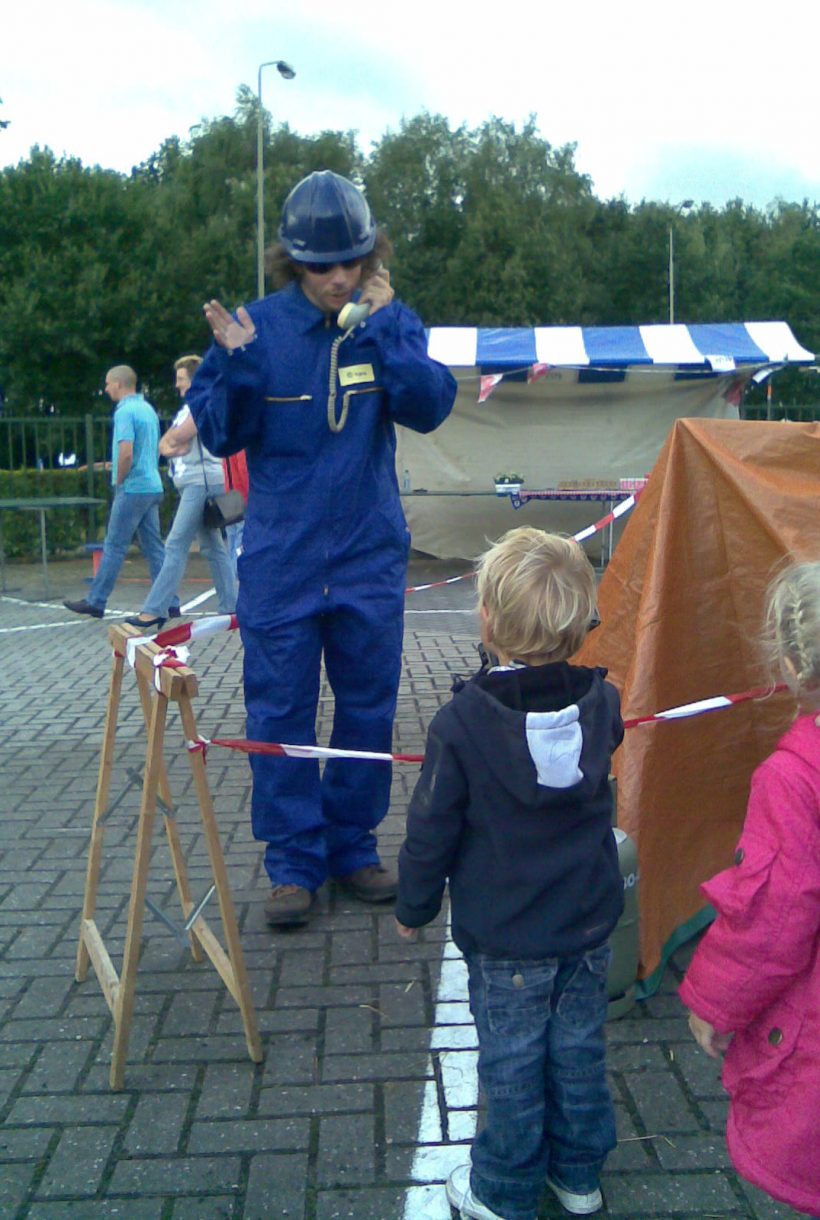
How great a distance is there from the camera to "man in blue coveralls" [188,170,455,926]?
11.7 feet

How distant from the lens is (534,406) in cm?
1459

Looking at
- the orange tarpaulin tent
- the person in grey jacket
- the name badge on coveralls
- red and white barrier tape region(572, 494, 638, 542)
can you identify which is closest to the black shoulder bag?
the person in grey jacket

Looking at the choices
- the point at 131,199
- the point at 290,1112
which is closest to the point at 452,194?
the point at 131,199

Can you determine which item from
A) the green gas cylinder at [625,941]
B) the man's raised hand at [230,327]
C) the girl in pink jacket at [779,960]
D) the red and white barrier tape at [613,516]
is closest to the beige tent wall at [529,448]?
the red and white barrier tape at [613,516]

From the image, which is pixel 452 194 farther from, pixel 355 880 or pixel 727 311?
pixel 355 880

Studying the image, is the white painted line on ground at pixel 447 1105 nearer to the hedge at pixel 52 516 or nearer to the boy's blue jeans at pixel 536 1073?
the boy's blue jeans at pixel 536 1073

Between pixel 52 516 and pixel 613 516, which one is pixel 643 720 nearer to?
pixel 613 516

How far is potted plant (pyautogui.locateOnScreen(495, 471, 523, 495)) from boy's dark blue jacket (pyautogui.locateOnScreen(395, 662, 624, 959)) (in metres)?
11.2

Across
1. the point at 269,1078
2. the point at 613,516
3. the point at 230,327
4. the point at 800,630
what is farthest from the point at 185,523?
the point at 800,630

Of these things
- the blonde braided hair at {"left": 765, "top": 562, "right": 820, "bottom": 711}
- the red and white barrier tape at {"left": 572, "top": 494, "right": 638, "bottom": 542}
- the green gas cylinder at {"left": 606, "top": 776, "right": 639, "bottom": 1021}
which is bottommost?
the green gas cylinder at {"left": 606, "top": 776, "right": 639, "bottom": 1021}

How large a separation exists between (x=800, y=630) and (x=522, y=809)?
629mm

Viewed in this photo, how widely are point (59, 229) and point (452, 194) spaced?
16397 millimetres

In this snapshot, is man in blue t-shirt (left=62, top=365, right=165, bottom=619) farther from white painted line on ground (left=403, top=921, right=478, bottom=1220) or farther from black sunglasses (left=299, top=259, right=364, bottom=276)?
white painted line on ground (left=403, top=921, right=478, bottom=1220)

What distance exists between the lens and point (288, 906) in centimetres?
376
